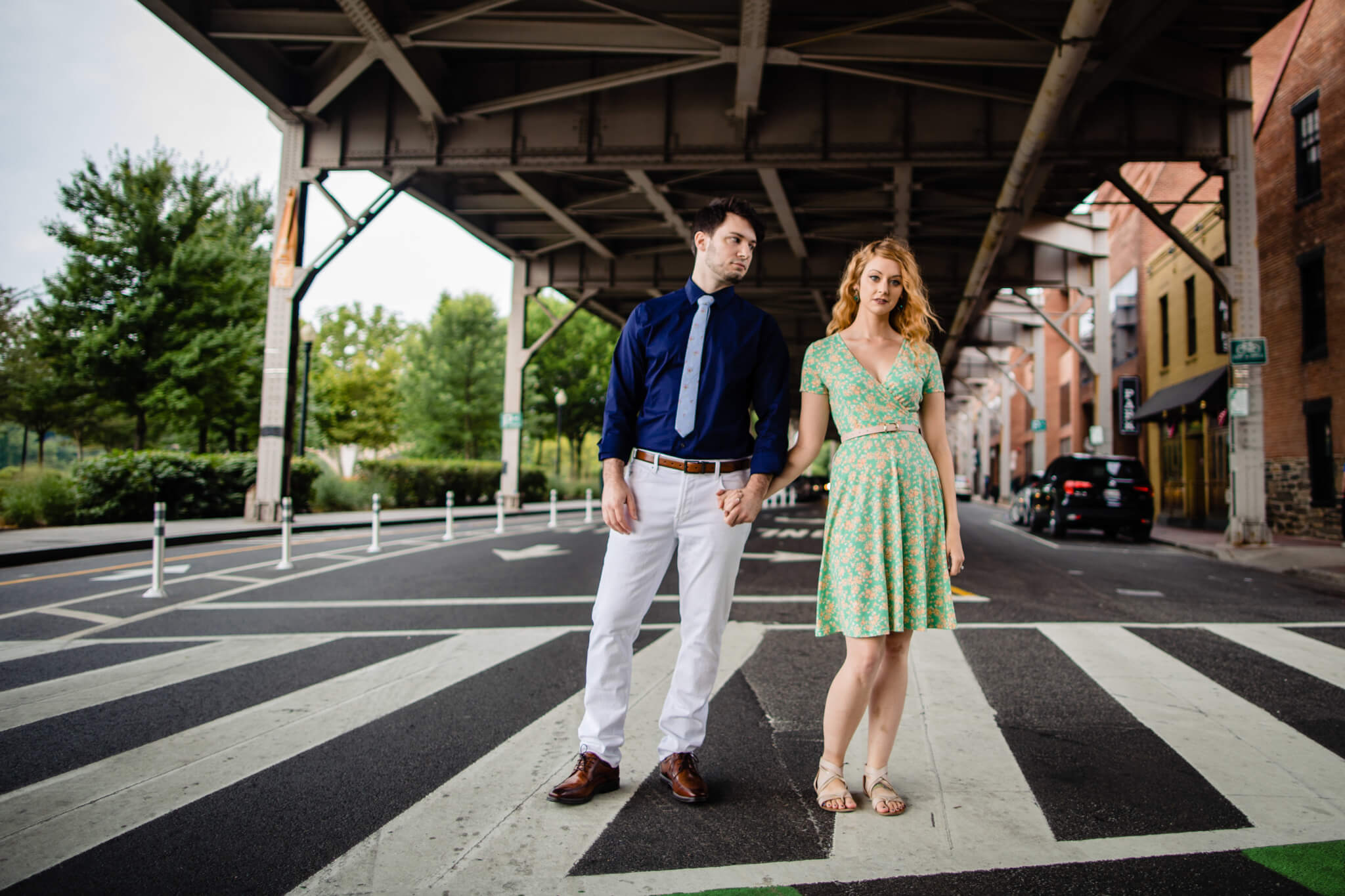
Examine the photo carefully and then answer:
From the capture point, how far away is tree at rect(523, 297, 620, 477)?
47562 millimetres

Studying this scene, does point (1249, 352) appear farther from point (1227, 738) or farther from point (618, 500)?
point (618, 500)

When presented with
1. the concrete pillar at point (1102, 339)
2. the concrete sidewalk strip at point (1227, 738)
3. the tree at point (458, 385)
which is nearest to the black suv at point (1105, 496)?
the concrete pillar at point (1102, 339)

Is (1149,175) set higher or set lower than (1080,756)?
higher

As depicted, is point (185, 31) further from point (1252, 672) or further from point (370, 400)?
point (370, 400)

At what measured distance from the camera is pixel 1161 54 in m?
16.2

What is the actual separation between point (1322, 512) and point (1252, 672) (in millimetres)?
15536

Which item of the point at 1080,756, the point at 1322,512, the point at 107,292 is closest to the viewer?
the point at 1080,756

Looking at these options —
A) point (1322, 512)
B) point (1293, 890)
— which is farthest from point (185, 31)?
point (1322, 512)

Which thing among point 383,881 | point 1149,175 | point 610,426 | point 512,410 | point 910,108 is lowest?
point 383,881

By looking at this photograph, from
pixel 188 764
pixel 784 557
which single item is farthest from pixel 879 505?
pixel 784 557

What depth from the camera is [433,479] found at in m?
29.4

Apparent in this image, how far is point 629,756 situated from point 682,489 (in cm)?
125

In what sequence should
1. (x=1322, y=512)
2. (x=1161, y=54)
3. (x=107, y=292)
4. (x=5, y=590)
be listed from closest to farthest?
(x=5, y=590) < (x=1161, y=54) < (x=1322, y=512) < (x=107, y=292)

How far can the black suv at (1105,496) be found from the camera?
17.9 metres
